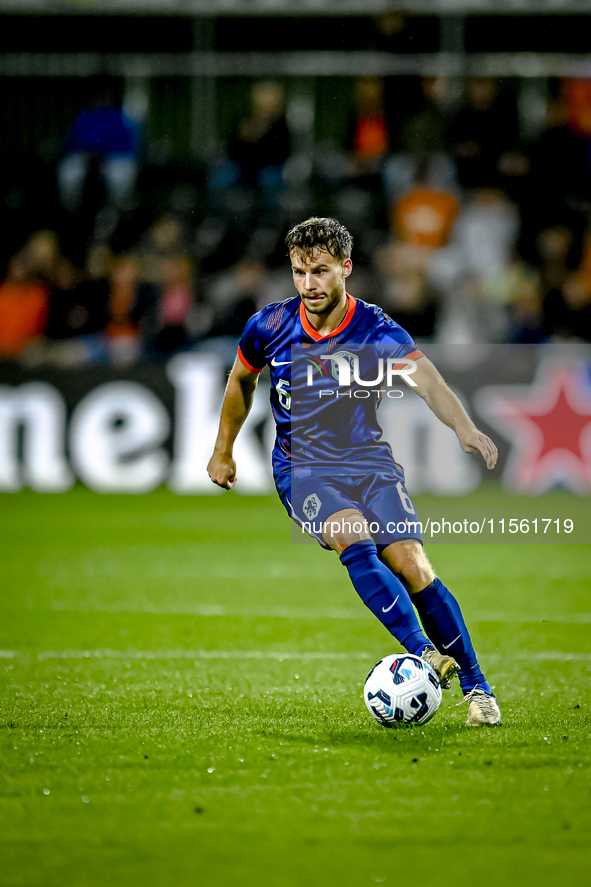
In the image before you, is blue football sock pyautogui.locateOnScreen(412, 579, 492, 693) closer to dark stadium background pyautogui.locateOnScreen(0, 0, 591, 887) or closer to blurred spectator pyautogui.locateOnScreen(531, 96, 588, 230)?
dark stadium background pyautogui.locateOnScreen(0, 0, 591, 887)

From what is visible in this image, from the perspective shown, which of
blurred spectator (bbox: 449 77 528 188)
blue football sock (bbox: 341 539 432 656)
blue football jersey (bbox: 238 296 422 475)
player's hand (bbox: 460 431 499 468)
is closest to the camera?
player's hand (bbox: 460 431 499 468)

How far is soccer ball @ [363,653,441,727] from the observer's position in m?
3.82

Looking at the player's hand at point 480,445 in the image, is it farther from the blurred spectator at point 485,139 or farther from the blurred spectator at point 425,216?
the blurred spectator at point 485,139

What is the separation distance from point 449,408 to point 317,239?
0.79 metres

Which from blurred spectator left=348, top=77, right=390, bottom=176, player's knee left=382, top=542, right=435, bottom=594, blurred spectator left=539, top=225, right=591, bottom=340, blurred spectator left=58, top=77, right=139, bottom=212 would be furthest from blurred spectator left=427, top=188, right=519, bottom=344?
player's knee left=382, top=542, right=435, bottom=594

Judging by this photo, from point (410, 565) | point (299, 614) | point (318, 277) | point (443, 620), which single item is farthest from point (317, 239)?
point (299, 614)

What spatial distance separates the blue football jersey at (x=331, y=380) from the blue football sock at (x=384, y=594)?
0.38m

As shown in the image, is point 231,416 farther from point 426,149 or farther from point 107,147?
point 107,147

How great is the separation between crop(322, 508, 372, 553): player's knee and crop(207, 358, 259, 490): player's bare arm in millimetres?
588

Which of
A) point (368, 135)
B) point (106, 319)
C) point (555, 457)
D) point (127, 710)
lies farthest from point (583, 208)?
point (127, 710)

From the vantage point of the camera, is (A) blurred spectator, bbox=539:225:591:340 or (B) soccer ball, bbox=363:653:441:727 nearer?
(B) soccer ball, bbox=363:653:441:727

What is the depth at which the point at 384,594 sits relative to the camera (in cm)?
392

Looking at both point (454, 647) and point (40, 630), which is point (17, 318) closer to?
point (40, 630)

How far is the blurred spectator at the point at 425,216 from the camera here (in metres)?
12.1
